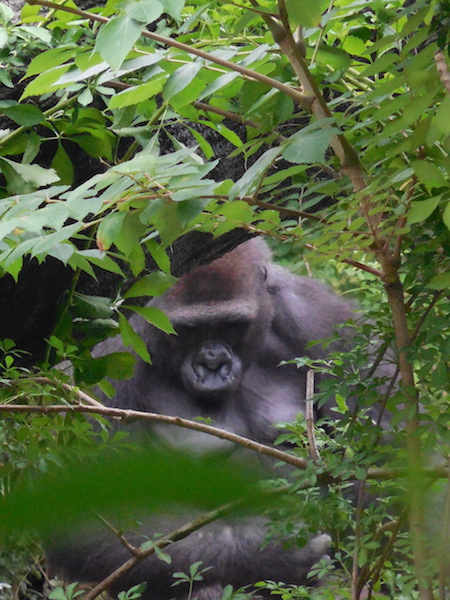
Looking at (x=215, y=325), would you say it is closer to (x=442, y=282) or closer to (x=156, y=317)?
(x=156, y=317)

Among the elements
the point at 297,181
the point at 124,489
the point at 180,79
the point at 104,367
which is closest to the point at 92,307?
the point at 104,367

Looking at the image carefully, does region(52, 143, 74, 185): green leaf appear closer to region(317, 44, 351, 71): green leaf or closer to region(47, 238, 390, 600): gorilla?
region(317, 44, 351, 71): green leaf

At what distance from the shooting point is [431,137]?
0.59 metres

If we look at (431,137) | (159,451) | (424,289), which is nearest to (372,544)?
(424,289)

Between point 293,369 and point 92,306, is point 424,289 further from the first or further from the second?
point 293,369

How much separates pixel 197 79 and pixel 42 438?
21.7 inches

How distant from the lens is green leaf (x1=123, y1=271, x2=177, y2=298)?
1.00 meters

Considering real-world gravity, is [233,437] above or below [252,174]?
below

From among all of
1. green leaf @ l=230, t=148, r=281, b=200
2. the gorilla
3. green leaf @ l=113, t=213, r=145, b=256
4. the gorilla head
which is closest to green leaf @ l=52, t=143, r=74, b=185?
green leaf @ l=113, t=213, r=145, b=256

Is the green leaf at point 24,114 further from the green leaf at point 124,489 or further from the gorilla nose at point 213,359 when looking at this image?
the gorilla nose at point 213,359

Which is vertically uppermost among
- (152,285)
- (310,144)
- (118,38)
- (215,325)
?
(118,38)

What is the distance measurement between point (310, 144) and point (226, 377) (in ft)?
5.15

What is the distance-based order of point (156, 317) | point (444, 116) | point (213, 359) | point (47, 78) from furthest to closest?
point (213, 359), point (156, 317), point (47, 78), point (444, 116)

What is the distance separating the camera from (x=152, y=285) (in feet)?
3.29
